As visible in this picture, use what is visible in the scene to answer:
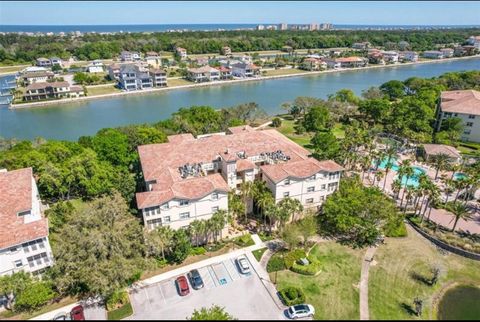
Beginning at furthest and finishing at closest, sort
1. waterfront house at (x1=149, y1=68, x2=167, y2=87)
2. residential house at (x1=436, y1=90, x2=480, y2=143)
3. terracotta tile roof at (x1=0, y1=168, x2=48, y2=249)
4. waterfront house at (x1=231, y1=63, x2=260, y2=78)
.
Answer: waterfront house at (x1=231, y1=63, x2=260, y2=78) → waterfront house at (x1=149, y1=68, x2=167, y2=87) → residential house at (x1=436, y1=90, x2=480, y2=143) → terracotta tile roof at (x1=0, y1=168, x2=48, y2=249)

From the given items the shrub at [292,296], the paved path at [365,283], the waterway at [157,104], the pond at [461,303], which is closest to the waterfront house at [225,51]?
the waterway at [157,104]

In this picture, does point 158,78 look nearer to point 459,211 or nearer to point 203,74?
point 203,74

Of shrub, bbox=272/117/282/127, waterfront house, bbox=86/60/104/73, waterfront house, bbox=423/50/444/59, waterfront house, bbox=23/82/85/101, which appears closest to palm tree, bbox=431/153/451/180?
shrub, bbox=272/117/282/127

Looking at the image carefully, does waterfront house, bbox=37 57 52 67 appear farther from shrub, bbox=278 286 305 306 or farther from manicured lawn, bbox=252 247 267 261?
shrub, bbox=278 286 305 306

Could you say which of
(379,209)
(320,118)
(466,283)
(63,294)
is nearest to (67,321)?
(63,294)

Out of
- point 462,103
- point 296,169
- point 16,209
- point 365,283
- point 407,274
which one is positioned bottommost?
point 407,274

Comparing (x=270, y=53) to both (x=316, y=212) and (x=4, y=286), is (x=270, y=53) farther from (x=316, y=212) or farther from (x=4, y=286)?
(x=4, y=286)

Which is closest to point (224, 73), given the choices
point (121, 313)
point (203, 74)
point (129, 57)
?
point (203, 74)
